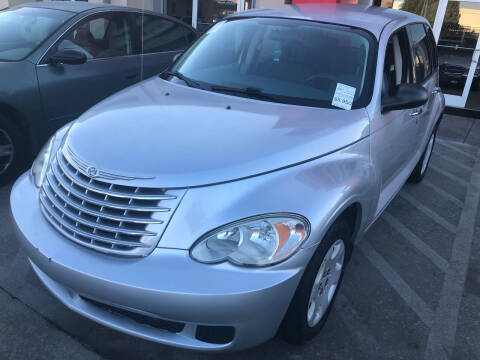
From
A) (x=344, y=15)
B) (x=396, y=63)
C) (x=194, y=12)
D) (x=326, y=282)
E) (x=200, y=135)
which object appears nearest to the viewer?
(x=200, y=135)

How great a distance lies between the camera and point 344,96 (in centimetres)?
280

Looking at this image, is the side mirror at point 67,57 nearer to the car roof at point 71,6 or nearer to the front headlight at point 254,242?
the car roof at point 71,6

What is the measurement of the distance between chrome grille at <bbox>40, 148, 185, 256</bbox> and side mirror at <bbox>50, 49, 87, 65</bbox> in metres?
2.19

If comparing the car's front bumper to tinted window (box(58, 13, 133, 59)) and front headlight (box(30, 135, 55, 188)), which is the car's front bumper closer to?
front headlight (box(30, 135, 55, 188))

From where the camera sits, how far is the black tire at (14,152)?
12.5 ft

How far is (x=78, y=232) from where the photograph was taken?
2.06 meters

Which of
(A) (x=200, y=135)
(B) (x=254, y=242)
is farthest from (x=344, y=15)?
(B) (x=254, y=242)

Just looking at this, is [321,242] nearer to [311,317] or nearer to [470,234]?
[311,317]

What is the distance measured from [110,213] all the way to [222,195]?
0.51 metres

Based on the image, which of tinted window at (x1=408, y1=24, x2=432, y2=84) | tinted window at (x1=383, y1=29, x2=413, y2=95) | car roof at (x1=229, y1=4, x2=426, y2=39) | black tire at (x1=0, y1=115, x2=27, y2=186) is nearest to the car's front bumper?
tinted window at (x1=383, y1=29, x2=413, y2=95)

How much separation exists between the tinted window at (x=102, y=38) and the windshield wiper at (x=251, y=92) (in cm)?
207

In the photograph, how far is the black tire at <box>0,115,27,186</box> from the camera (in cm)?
382

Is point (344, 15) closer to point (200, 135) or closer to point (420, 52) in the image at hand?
point (420, 52)

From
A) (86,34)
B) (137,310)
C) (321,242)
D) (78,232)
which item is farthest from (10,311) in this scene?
(86,34)
